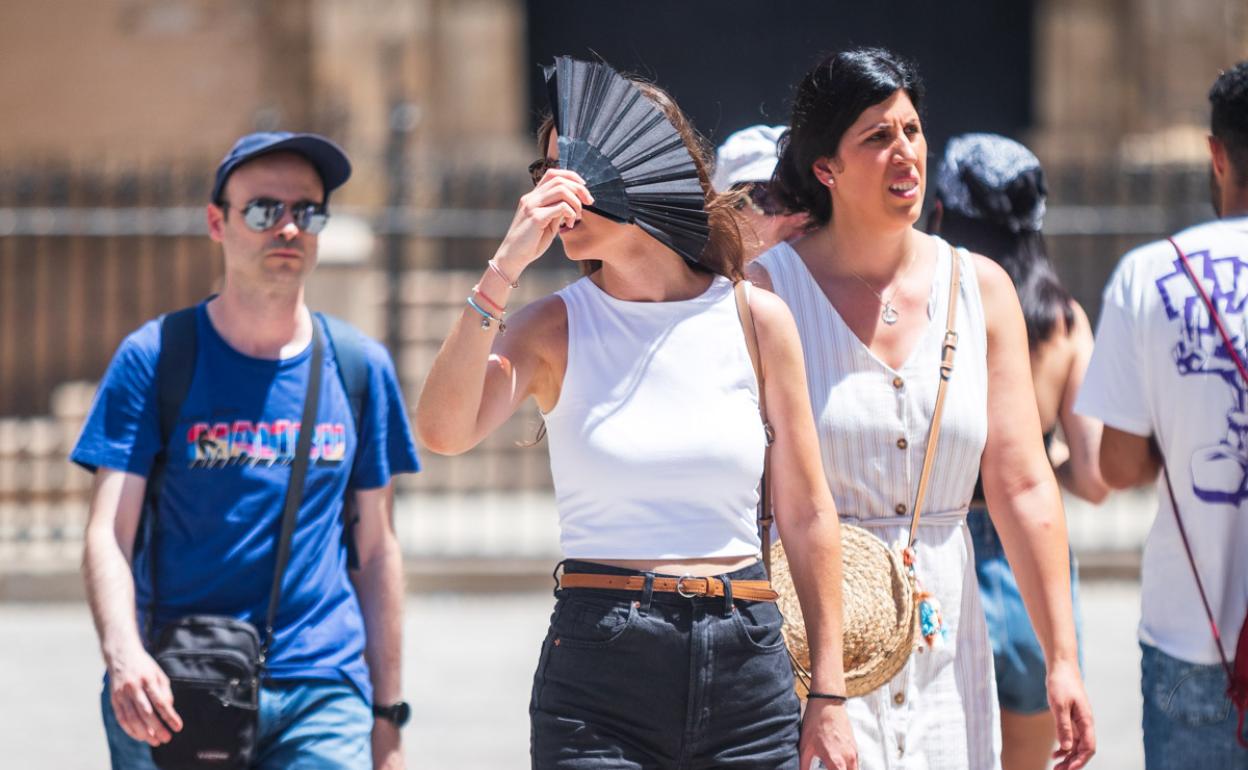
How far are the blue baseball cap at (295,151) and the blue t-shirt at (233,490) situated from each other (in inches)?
16.0

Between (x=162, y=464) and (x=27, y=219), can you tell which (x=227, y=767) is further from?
(x=27, y=219)

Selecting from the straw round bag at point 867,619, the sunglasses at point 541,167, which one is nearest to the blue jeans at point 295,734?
the straw round bag at point 867,619

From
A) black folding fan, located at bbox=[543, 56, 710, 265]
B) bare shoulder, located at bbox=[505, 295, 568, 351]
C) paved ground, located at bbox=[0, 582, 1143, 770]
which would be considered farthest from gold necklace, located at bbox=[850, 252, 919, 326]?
paved ground, located at bbox=[0, 582, 1143, 770]

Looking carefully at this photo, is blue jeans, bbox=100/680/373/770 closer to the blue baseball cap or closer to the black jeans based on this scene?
the black jeans

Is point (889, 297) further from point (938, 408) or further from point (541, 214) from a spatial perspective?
point (541, 214)

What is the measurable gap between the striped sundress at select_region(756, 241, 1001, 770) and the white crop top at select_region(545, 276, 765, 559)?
363mm

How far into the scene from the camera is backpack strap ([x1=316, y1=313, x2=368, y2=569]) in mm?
3842

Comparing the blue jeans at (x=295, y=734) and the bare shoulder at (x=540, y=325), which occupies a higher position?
the bare shoulder at (x=540, y=325)

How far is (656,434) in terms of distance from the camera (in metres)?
2.93

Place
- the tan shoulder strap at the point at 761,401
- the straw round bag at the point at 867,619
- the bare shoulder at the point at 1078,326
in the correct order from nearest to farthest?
the tan shoulder strap at the point at 761,401 < the straw round bag at the point at 867,619 < the bare shoulder at the point at 1078,326

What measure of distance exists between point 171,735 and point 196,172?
8.80 m

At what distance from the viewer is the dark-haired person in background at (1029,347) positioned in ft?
13.8

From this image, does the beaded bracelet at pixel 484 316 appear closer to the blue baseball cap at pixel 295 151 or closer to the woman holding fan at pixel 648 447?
the woman holding fan at pixel 648 447

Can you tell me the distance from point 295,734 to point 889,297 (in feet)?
5.01
